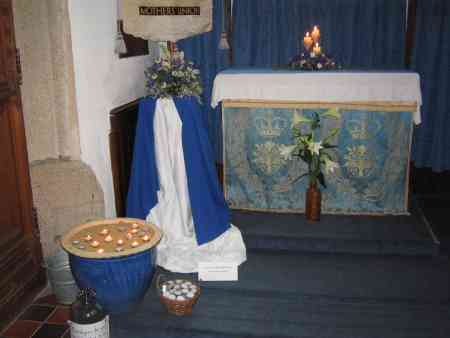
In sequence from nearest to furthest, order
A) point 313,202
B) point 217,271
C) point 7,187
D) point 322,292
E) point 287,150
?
point 7,187
point 322,292
point 217,271
point 287,150
point 313,202

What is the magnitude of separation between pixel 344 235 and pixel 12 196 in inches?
103

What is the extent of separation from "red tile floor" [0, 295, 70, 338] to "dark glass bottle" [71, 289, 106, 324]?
13.7 inches

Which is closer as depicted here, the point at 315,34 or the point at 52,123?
the point at 52,123

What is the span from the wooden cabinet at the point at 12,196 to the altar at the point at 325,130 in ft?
6.52

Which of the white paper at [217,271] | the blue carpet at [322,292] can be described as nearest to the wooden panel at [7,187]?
the blue carpet at [322,292]

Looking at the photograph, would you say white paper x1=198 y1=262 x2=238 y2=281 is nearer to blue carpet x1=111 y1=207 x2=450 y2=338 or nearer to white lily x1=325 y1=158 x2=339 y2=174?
blue carpet x1=111 y1=207 x2=450 y2=338

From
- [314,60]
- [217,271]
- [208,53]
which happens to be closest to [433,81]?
[314,60]

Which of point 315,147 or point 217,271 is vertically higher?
point 315,147

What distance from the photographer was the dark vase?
4.46 m

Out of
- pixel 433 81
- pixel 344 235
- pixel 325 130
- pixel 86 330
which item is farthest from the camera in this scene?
pixel 433 81

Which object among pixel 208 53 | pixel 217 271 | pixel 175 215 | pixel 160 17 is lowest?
pixel 217 271

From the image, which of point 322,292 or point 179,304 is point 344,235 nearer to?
point 322,292

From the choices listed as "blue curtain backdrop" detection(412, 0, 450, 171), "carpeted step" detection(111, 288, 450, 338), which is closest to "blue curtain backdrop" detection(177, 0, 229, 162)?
"blue curtain backdrop" detection(412, 0, 450, 171)

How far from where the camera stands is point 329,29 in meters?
5.12
